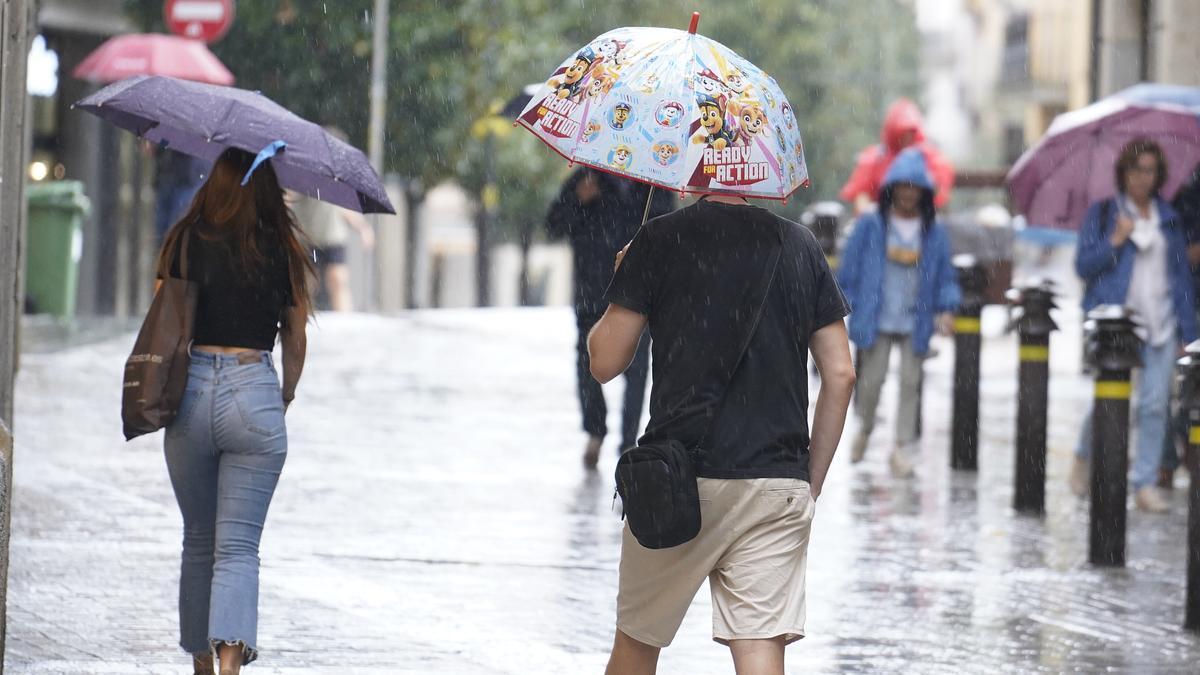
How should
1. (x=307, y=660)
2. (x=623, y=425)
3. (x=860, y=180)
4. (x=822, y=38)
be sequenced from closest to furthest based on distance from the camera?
(x=307, y=660) < (x=623, y=425) < (x=860, y=180) < (x=822, y=38)

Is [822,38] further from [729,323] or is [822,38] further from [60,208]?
[729,323]

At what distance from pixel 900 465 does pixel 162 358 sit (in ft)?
22.4

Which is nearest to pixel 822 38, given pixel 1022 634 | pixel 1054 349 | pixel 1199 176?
pixel 1054 349

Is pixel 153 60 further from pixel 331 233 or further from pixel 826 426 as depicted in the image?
pixel 826 426

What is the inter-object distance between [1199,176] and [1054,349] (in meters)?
11.4

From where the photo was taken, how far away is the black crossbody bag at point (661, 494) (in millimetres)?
4578

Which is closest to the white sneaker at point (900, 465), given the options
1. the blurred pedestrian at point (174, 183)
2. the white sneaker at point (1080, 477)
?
the white sneaker at point (1080, 477)

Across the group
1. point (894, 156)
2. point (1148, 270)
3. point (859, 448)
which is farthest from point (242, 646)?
point (894, 156)

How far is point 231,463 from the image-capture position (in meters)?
5.68

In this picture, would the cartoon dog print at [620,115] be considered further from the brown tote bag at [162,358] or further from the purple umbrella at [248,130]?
the brown tote bag at [162,358]

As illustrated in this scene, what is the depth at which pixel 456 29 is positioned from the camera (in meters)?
29.6

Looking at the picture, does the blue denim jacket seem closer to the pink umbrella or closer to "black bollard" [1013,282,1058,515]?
"black bollard" [1013,282,1058,515]

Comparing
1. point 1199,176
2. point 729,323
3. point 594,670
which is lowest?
point 594,670

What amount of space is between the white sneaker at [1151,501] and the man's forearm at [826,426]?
625cm
